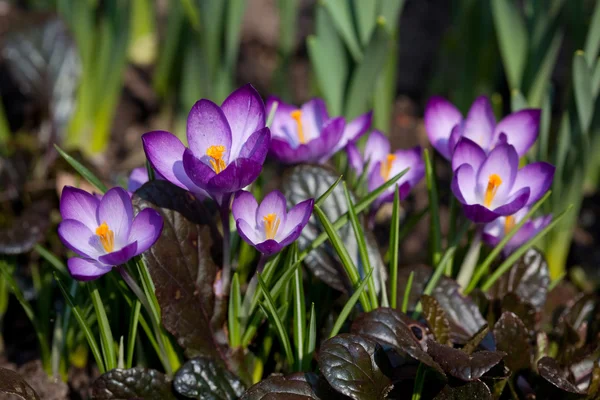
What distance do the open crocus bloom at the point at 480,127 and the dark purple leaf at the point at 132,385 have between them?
695mm

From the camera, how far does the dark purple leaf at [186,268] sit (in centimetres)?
114

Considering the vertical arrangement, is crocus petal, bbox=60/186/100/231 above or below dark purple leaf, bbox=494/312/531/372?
above

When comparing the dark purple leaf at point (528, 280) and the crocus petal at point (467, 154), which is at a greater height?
the crocus petal at point (467, 154)

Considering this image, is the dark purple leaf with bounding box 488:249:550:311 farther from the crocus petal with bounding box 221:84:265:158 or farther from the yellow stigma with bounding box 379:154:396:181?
the crocus petal with bounding box 221:84:265:158

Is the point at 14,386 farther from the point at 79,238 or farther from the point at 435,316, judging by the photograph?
the point at 435,316

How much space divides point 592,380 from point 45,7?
2212 mm

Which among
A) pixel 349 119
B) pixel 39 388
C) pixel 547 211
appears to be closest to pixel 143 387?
pixel 39 388

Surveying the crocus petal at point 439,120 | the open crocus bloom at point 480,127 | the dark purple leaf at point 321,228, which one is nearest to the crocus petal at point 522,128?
the open crocus bloom at point 480,127

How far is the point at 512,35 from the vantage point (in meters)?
1.90

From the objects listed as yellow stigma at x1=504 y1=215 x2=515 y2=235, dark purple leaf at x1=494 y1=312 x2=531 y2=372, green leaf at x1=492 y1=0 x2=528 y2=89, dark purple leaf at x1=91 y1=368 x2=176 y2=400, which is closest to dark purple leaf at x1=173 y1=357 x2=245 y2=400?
dark purple leaf at x1=91 y1=368 x2=176 y2=400

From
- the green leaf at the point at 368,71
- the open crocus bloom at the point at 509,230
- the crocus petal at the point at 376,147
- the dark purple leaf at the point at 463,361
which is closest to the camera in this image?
the dark purple leaf at the point at 463,361

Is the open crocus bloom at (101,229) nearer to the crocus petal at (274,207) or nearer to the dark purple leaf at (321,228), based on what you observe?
the crocus petal at (274,207)

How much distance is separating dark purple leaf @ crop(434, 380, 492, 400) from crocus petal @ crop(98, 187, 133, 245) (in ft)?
1.83

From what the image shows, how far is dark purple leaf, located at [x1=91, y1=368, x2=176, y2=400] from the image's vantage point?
1.13 meters
